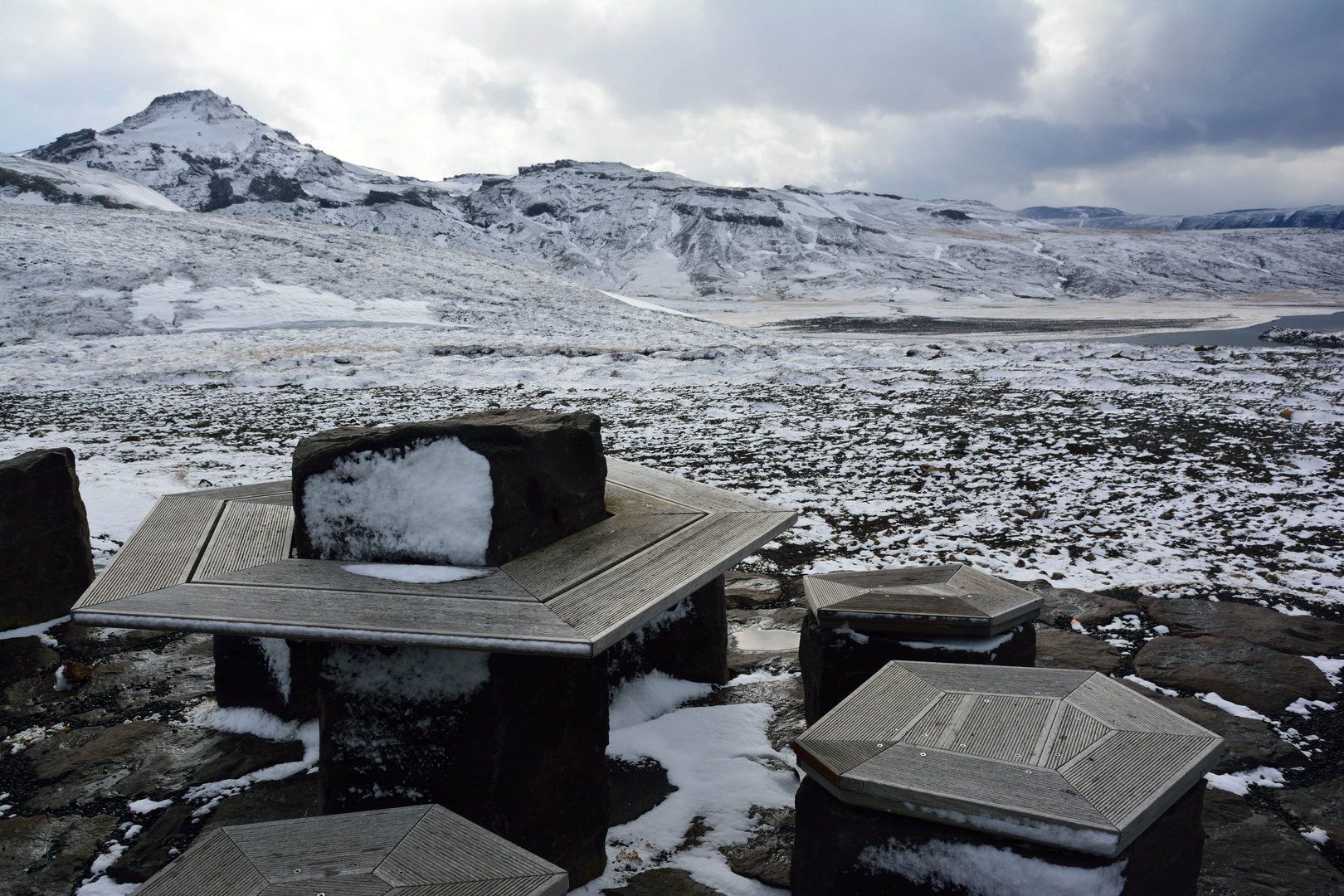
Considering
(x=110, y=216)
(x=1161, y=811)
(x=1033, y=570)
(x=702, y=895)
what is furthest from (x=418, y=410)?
(x=110, y=216)

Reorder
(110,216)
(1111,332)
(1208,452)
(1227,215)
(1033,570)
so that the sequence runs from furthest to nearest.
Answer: (1227,215), (110,216), (1111,332), (1208,452), (1033,570)

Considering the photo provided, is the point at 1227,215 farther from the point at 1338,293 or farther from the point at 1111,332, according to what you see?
the point at 1111,332

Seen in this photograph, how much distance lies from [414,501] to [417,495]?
2cm

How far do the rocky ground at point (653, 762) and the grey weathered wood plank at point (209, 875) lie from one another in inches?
38.5

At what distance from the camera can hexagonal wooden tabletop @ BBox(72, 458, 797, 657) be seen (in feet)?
6.03

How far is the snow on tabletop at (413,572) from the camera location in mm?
2168

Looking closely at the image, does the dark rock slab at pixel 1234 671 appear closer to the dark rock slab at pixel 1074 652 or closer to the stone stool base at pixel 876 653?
the dark rock slab at pixel 1074 652

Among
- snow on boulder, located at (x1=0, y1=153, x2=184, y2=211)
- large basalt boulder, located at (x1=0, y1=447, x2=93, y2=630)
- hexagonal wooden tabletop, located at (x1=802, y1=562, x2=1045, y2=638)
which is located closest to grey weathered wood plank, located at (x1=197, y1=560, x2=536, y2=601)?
hexagonal wooden tabletop, located at (x1=802, y1=562, x2=1045, y2=638)

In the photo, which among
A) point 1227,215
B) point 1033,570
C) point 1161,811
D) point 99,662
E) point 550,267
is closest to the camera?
point 1161,811

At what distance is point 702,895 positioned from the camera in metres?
2.10

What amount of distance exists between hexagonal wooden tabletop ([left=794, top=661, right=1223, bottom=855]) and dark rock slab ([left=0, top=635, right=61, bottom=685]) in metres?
3.65

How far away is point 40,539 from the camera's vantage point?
12.3ft

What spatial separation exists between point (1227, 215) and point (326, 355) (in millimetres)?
232165

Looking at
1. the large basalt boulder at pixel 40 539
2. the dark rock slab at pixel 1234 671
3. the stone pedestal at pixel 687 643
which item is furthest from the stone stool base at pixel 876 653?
the large basalt boulder at pixel 40 539
